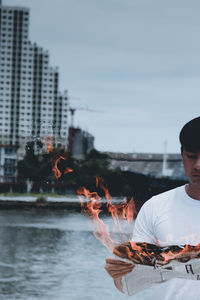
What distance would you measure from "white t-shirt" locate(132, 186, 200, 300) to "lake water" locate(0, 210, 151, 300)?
11.8 m

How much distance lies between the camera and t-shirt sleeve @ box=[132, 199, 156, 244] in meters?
2.53

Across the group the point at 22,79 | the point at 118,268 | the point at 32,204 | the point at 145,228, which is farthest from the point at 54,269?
the point at 22,79

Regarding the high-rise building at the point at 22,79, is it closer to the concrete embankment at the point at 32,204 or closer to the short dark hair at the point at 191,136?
the concrete embankment at the point at 32,204

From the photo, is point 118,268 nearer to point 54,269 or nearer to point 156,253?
point 156,253

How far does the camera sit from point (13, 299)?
59.2 ft

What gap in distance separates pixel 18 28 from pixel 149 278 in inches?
6837

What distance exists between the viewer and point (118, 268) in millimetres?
2396

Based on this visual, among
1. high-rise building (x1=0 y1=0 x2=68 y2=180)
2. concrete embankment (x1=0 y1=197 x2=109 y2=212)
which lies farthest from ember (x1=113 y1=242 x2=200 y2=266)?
high-rise building (x1=0 y1=0 x2=68 y2=180)

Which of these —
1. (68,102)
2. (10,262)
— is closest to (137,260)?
(10,262)

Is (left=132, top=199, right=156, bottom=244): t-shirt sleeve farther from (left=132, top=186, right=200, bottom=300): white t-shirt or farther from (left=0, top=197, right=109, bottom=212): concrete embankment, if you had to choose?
(left=0, top=197, right=109, bottom=212): concrete embankment

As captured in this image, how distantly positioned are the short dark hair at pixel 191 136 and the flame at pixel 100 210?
53 cm

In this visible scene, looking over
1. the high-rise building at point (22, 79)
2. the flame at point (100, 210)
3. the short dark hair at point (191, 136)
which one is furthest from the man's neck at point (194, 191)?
the high-rise building at point (22, 79)

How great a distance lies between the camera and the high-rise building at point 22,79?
164 m

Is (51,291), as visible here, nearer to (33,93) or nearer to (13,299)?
(13,299)
